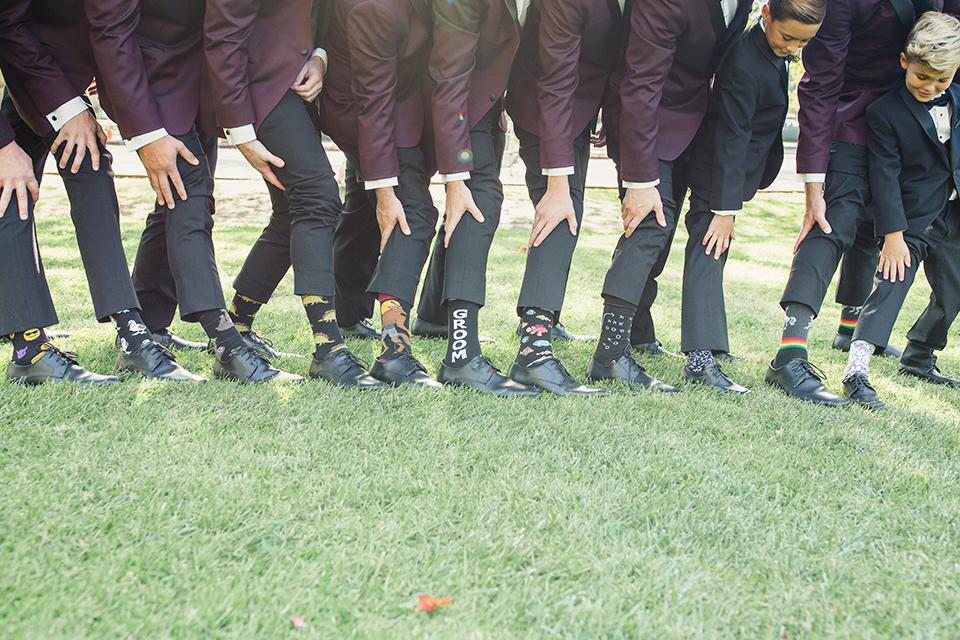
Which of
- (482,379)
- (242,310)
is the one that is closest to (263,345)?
(242,310)

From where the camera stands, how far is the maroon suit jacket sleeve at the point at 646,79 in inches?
112

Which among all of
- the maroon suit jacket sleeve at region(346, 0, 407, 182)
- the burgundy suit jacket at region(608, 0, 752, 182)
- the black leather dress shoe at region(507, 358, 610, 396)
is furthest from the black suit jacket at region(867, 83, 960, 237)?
the maroon suit jacket sleeve at region(346, 0, 407, 182)

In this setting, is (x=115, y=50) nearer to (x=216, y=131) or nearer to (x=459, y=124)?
(x=216, y=131)

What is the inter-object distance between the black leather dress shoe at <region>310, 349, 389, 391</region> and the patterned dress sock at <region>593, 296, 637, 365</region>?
3.17 feet

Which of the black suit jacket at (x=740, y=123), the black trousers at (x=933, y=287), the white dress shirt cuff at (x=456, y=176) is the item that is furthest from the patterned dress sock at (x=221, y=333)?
the black trousers at (x=933, y=287)

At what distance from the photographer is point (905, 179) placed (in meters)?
3.28

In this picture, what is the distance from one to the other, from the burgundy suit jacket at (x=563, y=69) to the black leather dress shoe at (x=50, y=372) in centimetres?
191

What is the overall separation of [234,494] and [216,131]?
165cm

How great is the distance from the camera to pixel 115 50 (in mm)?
2486

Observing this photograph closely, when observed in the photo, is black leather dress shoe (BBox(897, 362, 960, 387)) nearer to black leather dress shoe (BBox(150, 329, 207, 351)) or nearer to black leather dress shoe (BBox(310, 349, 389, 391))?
black leather dress shoe (BBox(310, 349, 389, 391))

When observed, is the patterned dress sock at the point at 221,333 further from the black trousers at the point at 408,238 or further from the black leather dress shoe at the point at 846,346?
the black leather dress shoe at the point at 846,346

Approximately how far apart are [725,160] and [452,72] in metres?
1.26

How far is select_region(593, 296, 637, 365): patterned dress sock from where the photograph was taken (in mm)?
3062

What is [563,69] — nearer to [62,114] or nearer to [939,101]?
[939,101]
